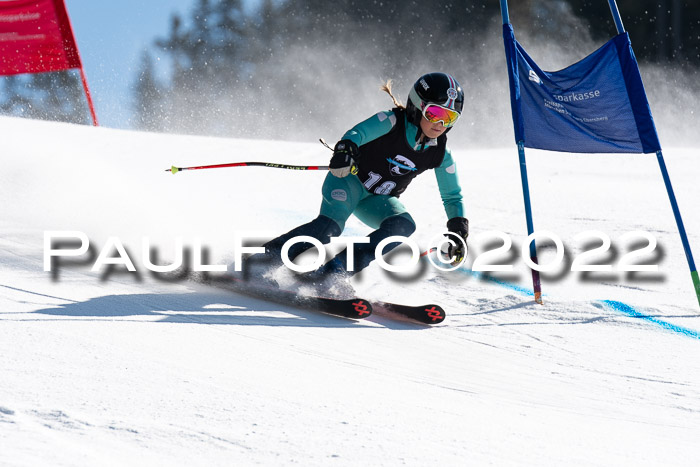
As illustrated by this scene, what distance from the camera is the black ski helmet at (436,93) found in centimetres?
396

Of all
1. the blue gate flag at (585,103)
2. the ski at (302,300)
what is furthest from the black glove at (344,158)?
the blue gate flag at (585,103)

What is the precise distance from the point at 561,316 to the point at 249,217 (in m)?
2.75

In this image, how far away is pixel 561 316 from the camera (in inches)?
167

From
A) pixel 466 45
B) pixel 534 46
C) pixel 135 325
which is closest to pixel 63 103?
pixel 466 45

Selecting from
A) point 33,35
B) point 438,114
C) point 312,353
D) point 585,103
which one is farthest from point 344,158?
point 33,35

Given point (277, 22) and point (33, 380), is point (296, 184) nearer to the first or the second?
point (33, 380)

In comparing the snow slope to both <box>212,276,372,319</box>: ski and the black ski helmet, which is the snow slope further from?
the black ski helmet

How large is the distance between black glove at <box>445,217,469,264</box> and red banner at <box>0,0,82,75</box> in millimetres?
6780

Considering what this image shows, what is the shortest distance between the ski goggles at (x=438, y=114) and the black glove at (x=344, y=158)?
404mm

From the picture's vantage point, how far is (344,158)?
386 cm

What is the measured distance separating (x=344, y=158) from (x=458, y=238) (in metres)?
0.76

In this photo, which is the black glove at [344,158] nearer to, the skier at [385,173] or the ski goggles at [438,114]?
the skier at [385,173]

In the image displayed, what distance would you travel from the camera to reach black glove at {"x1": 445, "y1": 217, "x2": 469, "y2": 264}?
13.5 feet

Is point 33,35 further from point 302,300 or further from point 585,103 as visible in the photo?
point 585,103
